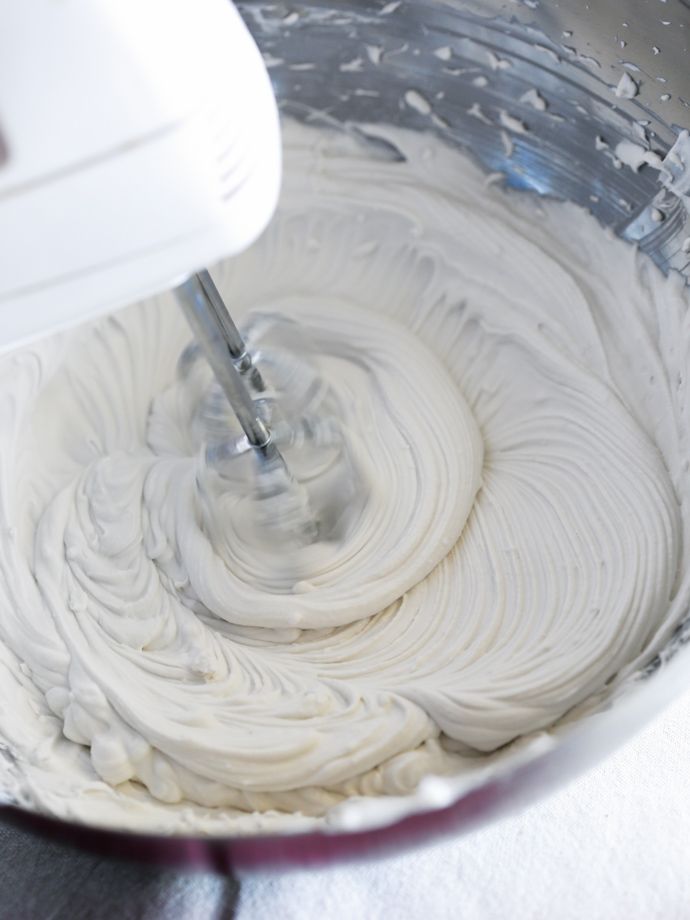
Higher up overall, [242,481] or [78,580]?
[242,481]

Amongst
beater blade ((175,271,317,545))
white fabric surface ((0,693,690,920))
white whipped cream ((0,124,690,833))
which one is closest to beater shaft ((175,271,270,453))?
beater blade ((175,271,317,545))

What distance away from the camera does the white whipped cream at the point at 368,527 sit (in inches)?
25.7

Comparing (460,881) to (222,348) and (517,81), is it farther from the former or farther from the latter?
(517,81)

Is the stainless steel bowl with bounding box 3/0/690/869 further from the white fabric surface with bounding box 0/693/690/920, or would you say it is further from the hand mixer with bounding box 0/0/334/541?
the hand mixer with bounding box 0/0/334/541

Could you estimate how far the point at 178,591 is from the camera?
82 cm

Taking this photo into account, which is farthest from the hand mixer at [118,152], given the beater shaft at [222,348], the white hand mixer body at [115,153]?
the beater shaft at [222,348]

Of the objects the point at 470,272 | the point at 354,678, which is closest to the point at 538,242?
the point at 470,272

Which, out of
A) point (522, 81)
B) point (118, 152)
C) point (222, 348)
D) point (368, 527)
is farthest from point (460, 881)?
point (522, 81)

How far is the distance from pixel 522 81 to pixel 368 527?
53 cm

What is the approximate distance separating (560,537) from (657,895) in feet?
1.02

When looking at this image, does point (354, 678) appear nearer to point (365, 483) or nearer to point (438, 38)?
point (365, 483)

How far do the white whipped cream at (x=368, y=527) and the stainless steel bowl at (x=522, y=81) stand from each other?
0.10 ft

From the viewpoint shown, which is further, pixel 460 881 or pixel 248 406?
pixel 248 406

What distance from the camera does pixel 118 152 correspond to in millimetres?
418
